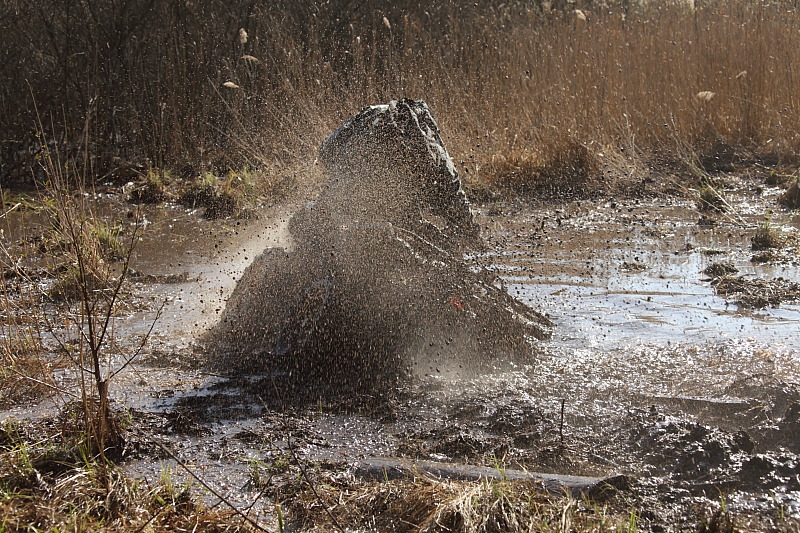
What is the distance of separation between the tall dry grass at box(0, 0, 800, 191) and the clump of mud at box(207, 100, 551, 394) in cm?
463

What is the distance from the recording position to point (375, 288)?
5.04 metres

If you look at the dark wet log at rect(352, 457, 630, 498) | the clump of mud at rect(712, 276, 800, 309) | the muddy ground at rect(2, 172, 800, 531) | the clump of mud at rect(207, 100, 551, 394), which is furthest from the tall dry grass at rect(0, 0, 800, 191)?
the dark wet log at rect(352, 457, 630, 498)

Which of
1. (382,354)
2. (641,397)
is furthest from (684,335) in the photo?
(382,354)

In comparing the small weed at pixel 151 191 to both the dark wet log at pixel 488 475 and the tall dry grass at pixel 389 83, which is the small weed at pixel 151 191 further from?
the dark wet log at pixel 488 475

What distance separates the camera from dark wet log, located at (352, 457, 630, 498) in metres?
3.46

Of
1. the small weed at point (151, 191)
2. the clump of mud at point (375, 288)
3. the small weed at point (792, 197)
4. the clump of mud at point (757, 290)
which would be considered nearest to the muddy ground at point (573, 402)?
the clump of mud at point (757, 290)

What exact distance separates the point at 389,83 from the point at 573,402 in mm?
7125

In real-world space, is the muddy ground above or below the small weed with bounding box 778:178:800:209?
below

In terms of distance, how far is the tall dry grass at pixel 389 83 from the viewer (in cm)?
1041

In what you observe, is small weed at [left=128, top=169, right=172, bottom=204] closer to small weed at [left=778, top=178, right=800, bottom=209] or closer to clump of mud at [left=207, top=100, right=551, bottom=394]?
clump of mud at [left=207, top=100, right=551, bottom=394]

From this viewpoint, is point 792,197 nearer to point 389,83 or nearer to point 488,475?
point 389,83

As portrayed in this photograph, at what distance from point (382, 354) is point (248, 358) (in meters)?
0.80

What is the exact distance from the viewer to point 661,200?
30.6 feet

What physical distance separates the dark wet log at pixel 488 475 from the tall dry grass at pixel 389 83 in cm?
667
